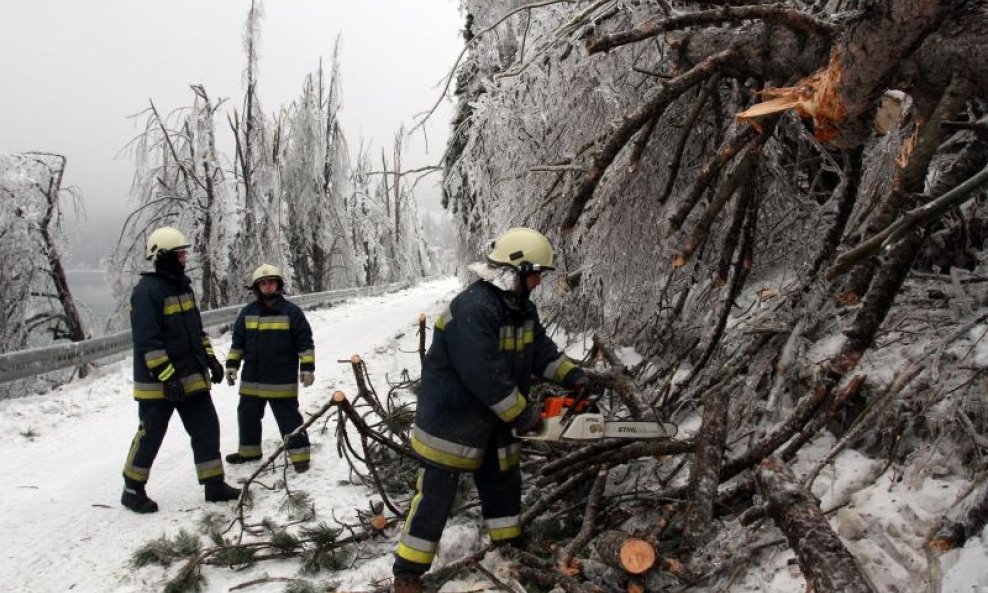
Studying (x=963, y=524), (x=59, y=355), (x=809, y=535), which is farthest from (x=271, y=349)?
(x=59, y=355)

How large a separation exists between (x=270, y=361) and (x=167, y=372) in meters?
1.06

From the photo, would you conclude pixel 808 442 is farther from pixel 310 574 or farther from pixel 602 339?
pixel 310 574

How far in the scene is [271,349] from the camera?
5.44m

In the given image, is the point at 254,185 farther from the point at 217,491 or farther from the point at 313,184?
the point at 217,491

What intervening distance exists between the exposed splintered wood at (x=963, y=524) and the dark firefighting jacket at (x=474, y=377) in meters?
1.78

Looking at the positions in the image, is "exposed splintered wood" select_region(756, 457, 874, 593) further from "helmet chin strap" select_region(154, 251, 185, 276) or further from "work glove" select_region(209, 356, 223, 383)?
"helmet chin strap" select_region(154, 251, 185, 276)

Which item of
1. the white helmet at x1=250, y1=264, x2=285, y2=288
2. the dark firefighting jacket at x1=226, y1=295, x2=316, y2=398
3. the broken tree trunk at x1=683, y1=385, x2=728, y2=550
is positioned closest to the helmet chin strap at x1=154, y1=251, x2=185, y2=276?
the white helmet at x1=250, y1=264, x2=285, y2=288

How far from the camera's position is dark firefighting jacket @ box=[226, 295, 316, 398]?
544 centimetres

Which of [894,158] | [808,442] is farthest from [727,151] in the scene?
[808,442]

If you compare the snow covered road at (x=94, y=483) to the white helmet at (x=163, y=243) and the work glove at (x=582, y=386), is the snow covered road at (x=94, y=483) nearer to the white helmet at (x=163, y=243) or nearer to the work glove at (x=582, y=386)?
the white helmet at (x=163, y=243)

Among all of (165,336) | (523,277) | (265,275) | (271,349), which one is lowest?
(271,349)

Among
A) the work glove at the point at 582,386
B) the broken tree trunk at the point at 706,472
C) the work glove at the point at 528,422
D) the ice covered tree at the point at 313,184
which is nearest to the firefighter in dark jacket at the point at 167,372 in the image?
the work glove at the point at 528,422

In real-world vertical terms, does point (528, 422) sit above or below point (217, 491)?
above

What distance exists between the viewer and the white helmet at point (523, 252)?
3.35 m
